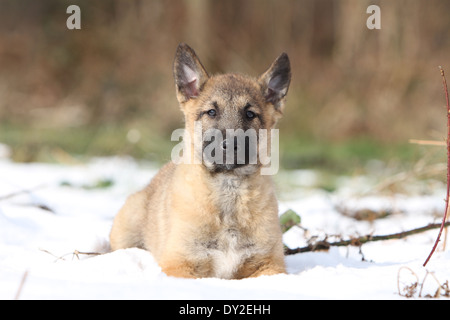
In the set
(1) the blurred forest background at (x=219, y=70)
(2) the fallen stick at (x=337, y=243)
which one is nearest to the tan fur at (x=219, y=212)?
(2) the fallen stick at (x=337, y=243)

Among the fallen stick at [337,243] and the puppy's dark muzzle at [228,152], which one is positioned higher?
the puppy's dark muzzle at [228,152]

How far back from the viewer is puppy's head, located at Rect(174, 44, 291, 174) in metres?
4.34

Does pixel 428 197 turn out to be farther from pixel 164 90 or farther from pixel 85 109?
pixel 85 109

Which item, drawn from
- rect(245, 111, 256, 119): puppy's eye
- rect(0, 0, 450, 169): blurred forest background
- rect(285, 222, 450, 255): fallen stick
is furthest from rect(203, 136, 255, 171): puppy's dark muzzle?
rect(0, 0, 450, 169): blurred forest background

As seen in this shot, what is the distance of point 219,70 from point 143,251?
11244 millimetres

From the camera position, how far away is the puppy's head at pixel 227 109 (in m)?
4.34

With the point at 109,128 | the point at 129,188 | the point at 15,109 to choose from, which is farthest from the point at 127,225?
the point at 15,109

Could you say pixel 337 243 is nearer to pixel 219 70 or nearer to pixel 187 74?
pixel 187 74

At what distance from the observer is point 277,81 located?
484 cm

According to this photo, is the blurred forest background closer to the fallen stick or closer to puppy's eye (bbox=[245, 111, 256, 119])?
the fallen stick

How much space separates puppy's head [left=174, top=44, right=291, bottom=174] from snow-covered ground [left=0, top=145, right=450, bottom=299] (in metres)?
0.93

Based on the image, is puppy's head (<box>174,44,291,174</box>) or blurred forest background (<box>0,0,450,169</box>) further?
blurred forest background (<box>0,0,450,169</box>)

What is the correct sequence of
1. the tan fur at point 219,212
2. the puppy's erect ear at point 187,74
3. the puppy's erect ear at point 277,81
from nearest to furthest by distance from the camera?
1. the tan fur at point 219,212
2. the puppy's erect ear at point 187,74
3. the puppy's erect ear at point 277,81

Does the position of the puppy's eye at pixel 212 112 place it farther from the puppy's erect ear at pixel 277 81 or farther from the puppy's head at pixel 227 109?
the puppy's erect ear at pixel 277 81
